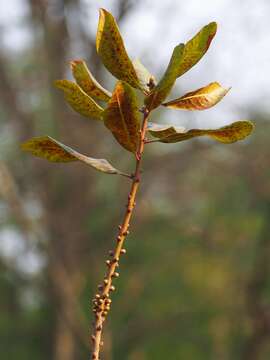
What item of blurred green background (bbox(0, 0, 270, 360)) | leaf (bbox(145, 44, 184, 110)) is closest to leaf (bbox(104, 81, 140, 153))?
leaf (bbox(145, 44, 184, 110))

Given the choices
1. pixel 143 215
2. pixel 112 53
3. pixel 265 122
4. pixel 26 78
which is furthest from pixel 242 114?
pixel 112 53

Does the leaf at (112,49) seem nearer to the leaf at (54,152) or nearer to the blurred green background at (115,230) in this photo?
the leaf at (54,152)

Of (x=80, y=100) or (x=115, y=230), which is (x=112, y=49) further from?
(x=115, y=230)

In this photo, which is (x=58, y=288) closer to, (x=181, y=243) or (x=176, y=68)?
(x=181, y=243)

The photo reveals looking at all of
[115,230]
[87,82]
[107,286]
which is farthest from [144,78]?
[115,230]

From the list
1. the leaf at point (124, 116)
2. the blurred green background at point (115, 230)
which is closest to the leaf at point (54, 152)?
the leaf at point (124, 116)
